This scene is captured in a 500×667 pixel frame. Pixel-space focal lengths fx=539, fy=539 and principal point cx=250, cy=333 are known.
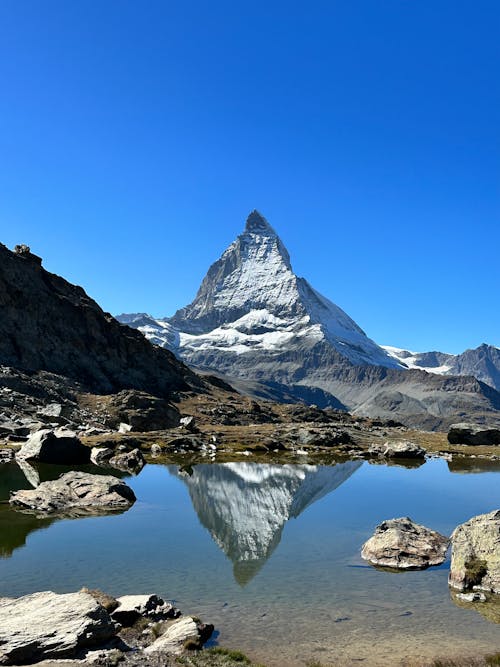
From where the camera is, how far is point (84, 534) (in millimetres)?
38500

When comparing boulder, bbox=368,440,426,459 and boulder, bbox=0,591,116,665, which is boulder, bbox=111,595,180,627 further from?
boulder, bbox=368,440,426,459

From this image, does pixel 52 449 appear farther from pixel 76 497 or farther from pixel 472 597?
pixel 472 597

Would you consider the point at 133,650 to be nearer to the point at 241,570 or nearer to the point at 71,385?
the point at 241,570

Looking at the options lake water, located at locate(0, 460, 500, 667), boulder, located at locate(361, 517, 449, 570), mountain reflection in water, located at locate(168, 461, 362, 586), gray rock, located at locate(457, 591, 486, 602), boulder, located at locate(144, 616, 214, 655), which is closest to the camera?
boulder, located at locate(144, 616, 214, 655)

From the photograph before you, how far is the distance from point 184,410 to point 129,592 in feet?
500

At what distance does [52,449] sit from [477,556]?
195ft

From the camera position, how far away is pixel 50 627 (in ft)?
61.7

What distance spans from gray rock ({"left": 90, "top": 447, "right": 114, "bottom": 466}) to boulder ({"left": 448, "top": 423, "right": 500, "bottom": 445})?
296ft

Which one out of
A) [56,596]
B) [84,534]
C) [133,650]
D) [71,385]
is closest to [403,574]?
[133,650]

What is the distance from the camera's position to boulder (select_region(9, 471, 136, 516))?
46.3 metres

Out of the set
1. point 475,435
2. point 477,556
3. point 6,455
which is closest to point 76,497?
Answer: point 6,455

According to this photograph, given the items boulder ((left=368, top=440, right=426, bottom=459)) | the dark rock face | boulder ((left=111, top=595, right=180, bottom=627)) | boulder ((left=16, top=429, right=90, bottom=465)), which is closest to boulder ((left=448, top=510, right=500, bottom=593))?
boulder ((left=111, top=595, right=180, bottom=627))

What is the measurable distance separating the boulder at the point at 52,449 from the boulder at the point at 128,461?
5404 mm

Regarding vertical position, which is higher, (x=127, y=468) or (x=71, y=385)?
(x=71, y=385)
